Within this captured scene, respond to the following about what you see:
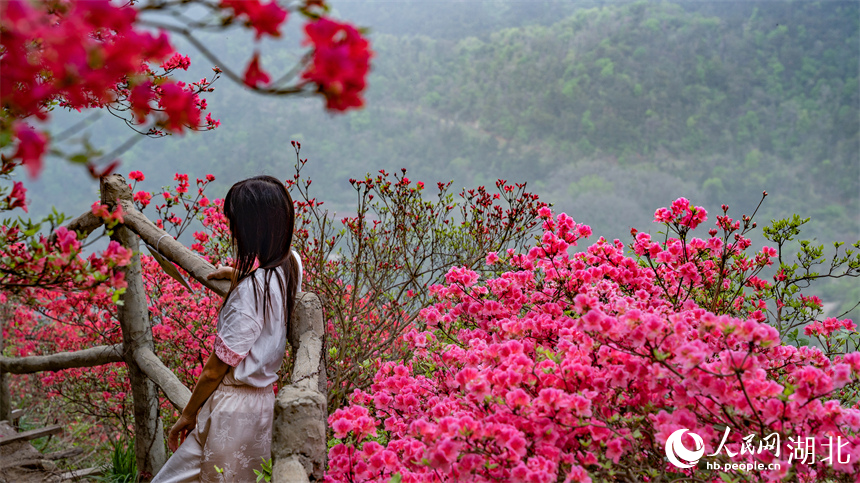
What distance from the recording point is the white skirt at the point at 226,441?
1.48 metres

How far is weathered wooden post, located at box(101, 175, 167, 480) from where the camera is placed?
219 centimetres

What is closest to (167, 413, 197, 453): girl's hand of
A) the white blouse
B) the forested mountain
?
the white blouse

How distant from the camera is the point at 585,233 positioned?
2051mm

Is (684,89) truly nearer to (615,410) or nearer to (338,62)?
(615,410)

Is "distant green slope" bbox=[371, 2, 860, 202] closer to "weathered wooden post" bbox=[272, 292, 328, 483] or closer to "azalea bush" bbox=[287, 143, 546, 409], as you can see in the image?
"azalea bush" bbox=[287, 143, 546, 409]

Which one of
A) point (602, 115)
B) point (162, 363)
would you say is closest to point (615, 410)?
point (162, 363)

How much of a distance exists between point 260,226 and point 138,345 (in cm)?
118

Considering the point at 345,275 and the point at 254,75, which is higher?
the point at 345,275

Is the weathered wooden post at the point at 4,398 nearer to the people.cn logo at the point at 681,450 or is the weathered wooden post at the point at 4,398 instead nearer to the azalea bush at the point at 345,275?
the azalea bush at the point at 345,275

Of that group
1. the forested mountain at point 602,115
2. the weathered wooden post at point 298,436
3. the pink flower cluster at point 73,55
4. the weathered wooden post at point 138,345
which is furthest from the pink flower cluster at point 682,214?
the forested mountain at point 602,115

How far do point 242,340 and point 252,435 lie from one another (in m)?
0.28

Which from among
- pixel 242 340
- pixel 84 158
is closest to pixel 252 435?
pixel 242 340

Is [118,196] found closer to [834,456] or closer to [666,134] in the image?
[834,456]

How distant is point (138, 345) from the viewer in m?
2.26
